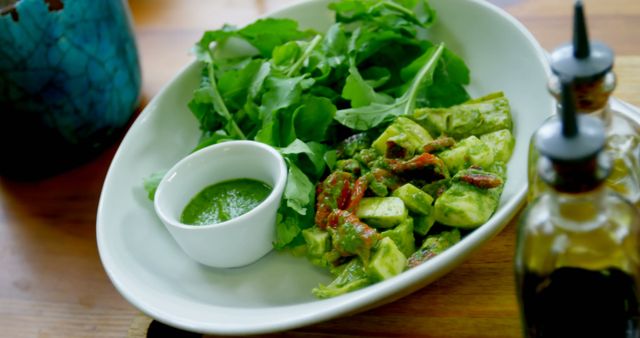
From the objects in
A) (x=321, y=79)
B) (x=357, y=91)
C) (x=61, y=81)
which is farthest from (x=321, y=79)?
(x=61, y=81)

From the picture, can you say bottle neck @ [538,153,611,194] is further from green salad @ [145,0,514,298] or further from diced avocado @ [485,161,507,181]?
diced avocado @ [485,161,507,181]

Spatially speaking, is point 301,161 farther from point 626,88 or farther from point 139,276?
point 626,88

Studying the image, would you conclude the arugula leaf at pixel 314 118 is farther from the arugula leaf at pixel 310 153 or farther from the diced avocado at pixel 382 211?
the diced avocado at pixel 382 211

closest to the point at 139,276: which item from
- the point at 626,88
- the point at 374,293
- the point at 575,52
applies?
the point at 374,293

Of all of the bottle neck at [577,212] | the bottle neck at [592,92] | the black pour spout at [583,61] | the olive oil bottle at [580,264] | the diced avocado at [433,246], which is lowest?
the diced avocado at [433,246]

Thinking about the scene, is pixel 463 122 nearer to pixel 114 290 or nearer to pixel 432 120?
A: pixel 432 120

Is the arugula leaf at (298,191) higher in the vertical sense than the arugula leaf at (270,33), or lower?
lower

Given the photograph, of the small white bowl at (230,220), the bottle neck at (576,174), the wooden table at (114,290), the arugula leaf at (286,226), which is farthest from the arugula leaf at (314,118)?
the bottle neck at (576,174)
